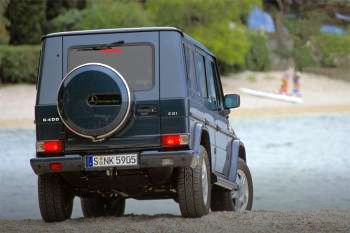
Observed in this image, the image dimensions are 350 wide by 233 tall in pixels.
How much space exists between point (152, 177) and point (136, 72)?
1.05 meters

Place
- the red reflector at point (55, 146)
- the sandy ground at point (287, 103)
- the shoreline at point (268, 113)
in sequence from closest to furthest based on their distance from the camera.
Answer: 1. the red reflector at point (55, 146)
2. the shoreline at point (268, 113)
3. the sandy ground at point (287, 103)

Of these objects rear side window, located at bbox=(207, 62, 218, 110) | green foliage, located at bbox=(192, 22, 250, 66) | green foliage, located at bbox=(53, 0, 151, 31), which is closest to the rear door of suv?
rear side window, located at bbox=(207, 62, 218, 110)

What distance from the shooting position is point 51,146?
360 inches

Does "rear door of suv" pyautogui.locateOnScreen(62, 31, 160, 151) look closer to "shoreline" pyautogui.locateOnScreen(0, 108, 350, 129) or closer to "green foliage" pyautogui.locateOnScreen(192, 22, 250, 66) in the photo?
"shoreline" pyautogui.locateOnScreen(0, 108, 350, 129)

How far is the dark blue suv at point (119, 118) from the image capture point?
8883mm

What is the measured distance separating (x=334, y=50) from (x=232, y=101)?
158 feet

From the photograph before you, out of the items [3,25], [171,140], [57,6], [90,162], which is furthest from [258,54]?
[90,162]

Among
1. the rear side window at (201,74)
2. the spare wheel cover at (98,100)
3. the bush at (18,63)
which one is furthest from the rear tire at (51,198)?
the bush at (18,63)

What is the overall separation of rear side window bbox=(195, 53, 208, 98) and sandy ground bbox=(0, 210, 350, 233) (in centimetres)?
→ 144

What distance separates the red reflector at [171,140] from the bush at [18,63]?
129 ft

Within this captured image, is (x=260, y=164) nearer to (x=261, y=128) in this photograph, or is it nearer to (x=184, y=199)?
(x=261, y=128)

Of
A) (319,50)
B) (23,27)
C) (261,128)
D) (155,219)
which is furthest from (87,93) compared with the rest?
(319,50)

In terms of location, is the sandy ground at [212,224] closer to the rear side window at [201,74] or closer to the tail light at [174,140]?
the tail light at [174,140]

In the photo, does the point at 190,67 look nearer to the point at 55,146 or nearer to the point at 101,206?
the point at 55,146
